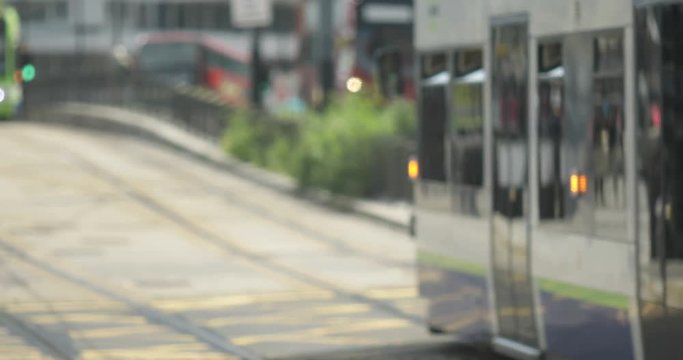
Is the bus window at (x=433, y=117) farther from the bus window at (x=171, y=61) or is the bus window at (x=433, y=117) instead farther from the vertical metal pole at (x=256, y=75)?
the bus window at (x=171, y=61)

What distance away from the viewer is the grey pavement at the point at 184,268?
1508 centimetres

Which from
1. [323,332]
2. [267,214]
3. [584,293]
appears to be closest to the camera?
[584,293]

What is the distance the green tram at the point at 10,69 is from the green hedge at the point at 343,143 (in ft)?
55.0

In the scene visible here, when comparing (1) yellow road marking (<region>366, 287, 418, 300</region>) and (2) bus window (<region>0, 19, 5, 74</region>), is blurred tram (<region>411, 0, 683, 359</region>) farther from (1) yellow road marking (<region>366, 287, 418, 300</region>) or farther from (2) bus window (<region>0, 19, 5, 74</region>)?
(2) bus window (<region>0, 19, 5, 74</region>)

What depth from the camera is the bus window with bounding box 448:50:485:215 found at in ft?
40.9

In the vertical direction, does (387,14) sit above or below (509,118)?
below

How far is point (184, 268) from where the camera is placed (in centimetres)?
2109

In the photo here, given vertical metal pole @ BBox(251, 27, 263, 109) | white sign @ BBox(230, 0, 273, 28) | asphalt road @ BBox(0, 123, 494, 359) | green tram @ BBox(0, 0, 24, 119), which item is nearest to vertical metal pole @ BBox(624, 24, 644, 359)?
asphalt road @ BBox(0, 123, 494, 359)

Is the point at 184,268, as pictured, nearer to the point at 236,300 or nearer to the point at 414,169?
the point at 236,300

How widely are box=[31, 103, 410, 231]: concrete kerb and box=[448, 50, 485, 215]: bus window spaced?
40.1 ft

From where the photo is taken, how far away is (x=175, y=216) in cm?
2717

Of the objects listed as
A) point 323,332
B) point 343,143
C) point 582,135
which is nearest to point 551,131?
point 582,135

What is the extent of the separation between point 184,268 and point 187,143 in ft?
56.5

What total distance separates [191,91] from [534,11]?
30807 mm
